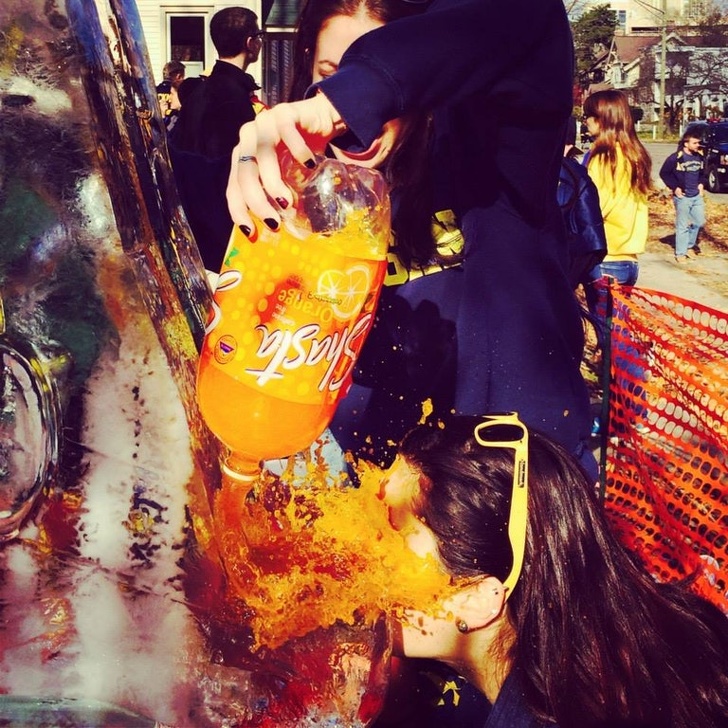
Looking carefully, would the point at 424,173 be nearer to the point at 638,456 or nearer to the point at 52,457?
the point at 52,457

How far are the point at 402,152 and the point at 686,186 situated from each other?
11.2 meters

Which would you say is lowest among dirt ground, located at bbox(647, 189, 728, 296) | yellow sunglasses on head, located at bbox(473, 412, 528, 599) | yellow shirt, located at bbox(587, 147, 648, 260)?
dirt ground, located at bbox(647, 189, 728, 296)

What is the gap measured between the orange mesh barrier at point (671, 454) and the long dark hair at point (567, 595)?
2.72ft

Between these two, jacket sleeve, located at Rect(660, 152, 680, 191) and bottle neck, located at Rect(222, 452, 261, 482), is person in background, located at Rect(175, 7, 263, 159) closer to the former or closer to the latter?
bottle neck, located at Rect(222, 452, 261, 482)

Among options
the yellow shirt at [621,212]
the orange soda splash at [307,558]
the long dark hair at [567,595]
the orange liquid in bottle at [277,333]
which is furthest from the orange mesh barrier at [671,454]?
the yellow shirt at [621,212]

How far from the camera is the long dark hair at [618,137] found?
255 inches

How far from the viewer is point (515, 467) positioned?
1512 millimetres

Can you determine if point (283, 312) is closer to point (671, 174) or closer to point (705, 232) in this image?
point (671, 174)

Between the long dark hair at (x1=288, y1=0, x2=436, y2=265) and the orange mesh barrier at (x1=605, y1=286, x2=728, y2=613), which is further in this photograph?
the orange mesh barrier at (x1=605, y1=286, x2=728, y2=613)

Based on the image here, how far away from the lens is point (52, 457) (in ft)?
3.18

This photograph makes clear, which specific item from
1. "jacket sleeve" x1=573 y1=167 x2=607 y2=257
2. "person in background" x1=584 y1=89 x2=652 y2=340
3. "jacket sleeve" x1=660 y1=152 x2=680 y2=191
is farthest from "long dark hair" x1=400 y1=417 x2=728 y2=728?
"jacket sleeve" x1=660 y1=152 x2=680 y2=191

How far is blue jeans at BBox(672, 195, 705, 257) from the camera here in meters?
12.2

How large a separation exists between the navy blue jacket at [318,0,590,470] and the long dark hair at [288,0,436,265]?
0.04m

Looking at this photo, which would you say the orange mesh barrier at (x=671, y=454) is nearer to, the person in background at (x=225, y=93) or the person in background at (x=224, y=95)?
the person in background at (x=224, y=95)
